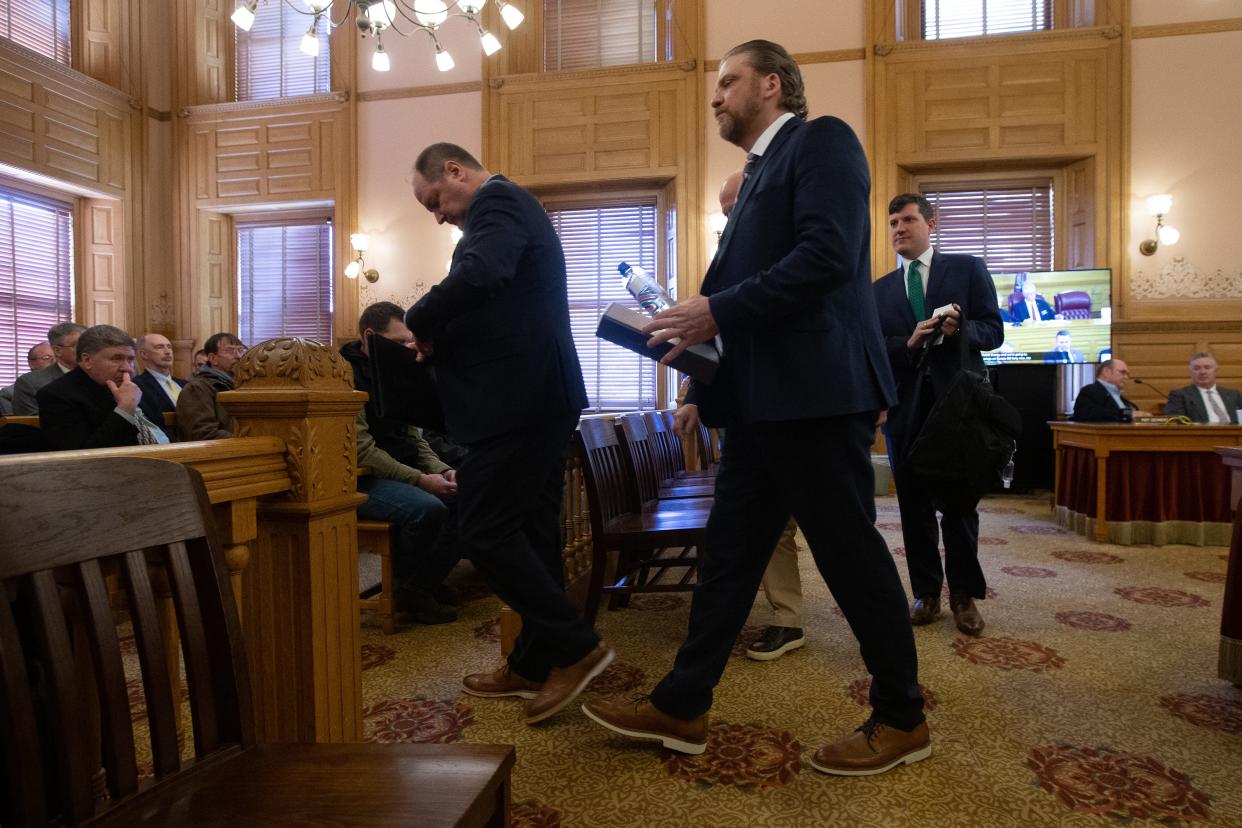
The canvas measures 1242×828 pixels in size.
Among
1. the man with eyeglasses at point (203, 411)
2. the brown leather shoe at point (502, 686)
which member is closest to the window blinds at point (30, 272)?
the man with eyeglasses at point (203, 411)

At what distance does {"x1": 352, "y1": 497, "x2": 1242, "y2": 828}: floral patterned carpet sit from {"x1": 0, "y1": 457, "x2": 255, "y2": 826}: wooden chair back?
30.7 inches

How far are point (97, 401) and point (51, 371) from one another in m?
2.99

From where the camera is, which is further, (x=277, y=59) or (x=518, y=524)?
(x=277, y=59)

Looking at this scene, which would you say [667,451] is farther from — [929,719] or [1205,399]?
[1205,399]

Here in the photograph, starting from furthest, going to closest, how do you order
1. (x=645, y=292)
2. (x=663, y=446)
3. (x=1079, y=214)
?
(x=1079, y=214) → (x=663, y=446) → (x=645, y=292)

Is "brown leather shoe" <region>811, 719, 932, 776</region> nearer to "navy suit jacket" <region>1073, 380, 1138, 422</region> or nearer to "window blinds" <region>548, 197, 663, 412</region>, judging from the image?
"navy suit jacket" <region>1073, 380, 1138, 422</region>

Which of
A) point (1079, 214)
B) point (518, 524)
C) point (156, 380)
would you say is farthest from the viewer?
point (1079, 214)

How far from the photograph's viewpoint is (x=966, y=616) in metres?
2.54

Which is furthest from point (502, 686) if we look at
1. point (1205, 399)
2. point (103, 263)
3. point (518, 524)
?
point (103, 263)

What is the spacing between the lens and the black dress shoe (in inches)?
91.4

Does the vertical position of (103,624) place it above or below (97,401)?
below

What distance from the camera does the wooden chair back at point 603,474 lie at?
2342mm

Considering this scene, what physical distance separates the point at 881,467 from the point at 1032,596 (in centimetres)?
322

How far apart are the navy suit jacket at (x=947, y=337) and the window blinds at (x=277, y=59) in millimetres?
7293
